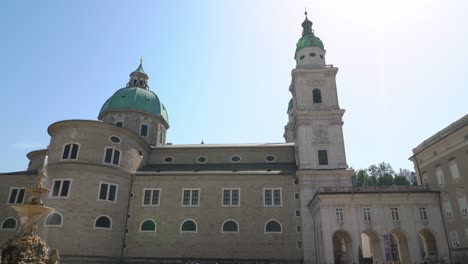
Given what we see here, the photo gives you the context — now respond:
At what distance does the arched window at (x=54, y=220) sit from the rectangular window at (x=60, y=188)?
5.74ft

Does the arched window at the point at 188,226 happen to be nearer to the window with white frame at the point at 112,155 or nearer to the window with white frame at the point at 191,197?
the window with white frame at the point at 191,197

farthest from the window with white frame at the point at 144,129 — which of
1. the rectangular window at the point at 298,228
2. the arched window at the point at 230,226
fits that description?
the rectangular window at the point at 298,228

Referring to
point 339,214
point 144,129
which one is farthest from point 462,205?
point 144,129

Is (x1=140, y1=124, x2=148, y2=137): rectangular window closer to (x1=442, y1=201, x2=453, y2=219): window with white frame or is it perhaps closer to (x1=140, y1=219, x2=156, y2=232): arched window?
(x1=140, y1=219, x2=156, y2=232): arched window

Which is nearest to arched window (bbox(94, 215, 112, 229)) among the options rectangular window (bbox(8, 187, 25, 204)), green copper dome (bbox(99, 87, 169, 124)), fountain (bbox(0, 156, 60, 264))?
rectangular window (bbox(8, 187, 25, 204))

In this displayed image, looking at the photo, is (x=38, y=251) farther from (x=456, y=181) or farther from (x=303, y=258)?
(x=456, y=181)

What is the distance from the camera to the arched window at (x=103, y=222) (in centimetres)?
2897

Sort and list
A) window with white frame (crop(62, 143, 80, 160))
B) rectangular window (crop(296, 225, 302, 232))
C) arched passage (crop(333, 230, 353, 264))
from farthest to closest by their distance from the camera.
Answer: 1. window with white frame (crop(62, 143, 80, 160))
2. rectangular window (crop(296, 225, 302, 232))
3. arched passage (crop(333, 230, 353, 264))

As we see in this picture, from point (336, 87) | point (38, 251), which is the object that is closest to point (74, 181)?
point (38, 251)

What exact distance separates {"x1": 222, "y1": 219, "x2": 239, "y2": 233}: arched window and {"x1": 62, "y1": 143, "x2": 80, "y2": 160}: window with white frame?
1556cm

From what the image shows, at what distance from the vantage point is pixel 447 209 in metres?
24.6

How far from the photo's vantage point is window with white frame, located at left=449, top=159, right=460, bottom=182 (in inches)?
944

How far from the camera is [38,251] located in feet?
44.1

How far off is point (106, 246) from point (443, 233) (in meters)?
27.8
